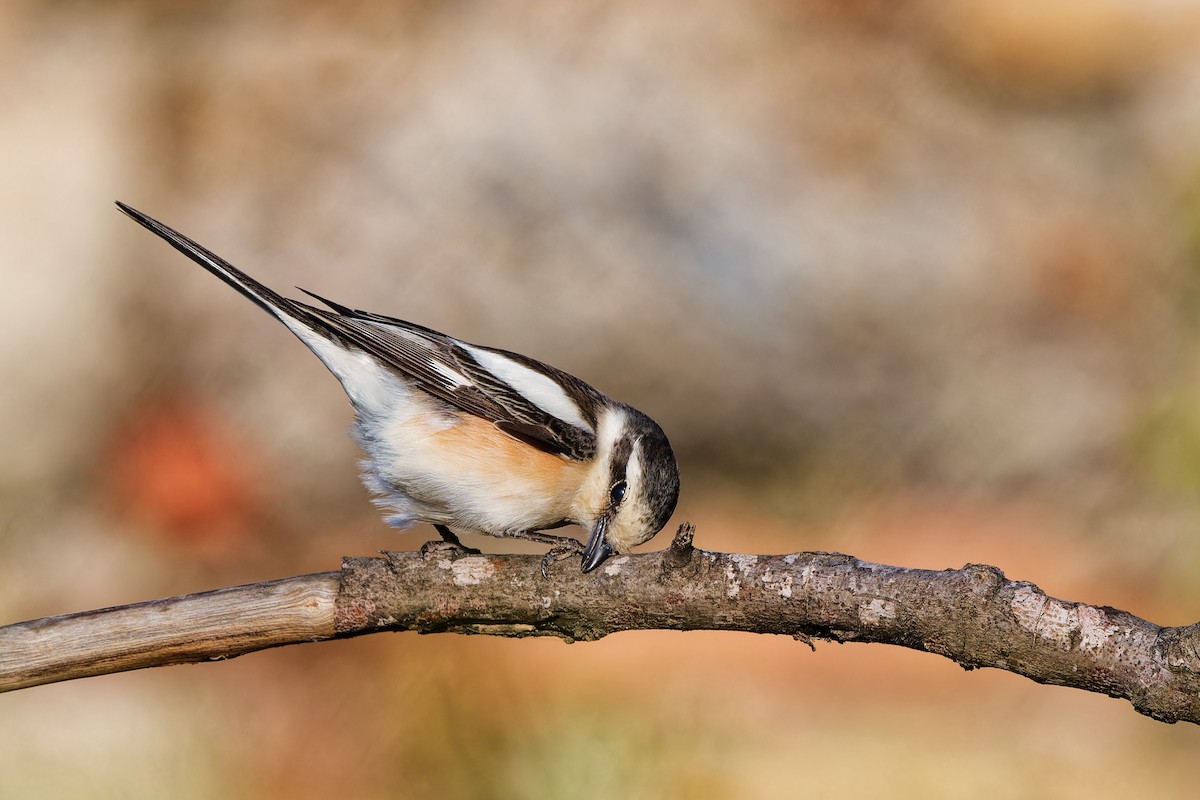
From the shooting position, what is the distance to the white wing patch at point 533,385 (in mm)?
3404

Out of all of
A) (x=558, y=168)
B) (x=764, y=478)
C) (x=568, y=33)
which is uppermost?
(x=568, y=33)

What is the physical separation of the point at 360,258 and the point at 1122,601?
465 cm

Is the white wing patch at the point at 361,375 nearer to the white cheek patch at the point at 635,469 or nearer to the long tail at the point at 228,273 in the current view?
the long tail at the point at 228,273

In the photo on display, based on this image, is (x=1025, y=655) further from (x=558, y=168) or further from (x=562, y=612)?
(x=558, y=168)

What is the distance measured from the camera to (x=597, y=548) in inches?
112

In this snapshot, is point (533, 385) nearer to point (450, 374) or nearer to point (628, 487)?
point (450, 374)

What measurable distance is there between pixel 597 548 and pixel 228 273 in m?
1.23

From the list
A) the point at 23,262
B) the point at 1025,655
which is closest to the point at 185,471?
the point at 23,262

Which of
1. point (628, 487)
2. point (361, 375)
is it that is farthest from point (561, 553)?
point (361, 375)

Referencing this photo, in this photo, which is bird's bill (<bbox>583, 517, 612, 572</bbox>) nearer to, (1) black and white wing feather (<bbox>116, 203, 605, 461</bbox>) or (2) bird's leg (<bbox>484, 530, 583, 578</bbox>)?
(2) bird's leg (<bbox>484, 530, 583, 578</bbox>)

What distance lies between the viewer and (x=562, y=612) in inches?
103

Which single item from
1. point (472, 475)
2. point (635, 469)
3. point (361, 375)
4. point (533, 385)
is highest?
point (533, 385)

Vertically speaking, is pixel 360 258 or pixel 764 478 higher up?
pixel 360 258

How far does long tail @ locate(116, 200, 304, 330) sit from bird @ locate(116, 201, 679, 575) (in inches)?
0.4
